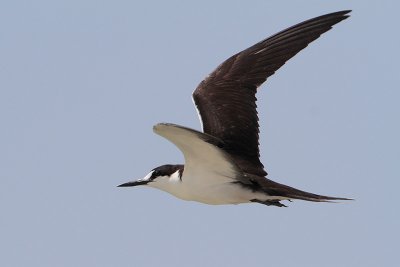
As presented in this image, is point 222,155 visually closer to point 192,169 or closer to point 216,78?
point 192,169

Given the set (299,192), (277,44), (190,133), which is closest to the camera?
(190,133)

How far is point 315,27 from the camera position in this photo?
46.5 feet

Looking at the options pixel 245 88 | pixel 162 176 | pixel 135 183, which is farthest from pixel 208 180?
pixel 245 88

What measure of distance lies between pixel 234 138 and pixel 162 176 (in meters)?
1.14

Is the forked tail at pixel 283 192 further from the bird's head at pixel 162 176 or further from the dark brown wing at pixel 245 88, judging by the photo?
the bird's head at pixel 162 176

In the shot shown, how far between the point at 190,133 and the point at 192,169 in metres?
1.67

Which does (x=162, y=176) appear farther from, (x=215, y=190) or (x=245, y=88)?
(x=245, y=88)

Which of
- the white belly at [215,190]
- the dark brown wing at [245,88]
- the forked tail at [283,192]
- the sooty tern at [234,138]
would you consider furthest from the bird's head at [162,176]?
the forked tail at [283,192]

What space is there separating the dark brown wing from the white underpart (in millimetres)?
457

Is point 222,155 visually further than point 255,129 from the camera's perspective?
No

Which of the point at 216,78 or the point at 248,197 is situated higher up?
the point at 216,78

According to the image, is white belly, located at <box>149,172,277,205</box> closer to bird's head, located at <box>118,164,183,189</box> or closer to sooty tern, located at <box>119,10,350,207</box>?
sooty tern, located at <box>119,10,350,207</box>

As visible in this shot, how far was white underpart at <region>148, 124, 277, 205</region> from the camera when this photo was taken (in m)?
12.5

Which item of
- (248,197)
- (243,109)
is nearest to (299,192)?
(248,197)
